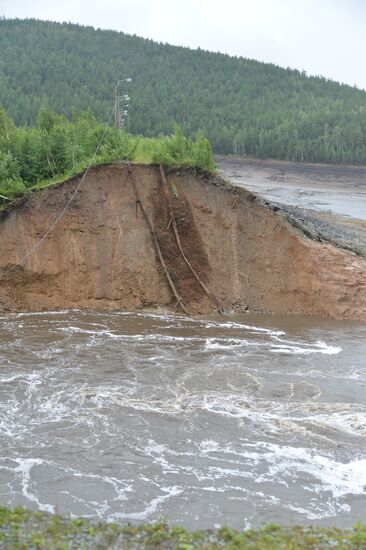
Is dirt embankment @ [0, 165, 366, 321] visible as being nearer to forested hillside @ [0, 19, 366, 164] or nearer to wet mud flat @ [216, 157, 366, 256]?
wet mud flat @ [216, 157, 366, 256]

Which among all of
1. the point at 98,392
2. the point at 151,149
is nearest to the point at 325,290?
the point at 151,149

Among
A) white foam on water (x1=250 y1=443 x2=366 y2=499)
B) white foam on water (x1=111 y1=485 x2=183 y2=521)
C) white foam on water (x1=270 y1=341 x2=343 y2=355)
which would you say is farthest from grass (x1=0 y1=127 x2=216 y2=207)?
white foam on water (x1=111 y1=485 x2=183 y2=521)

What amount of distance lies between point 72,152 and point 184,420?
12578 millimetres

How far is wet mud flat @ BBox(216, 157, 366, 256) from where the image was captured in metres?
43.6

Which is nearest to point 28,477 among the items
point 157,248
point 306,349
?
point 306,349

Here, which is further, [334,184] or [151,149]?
[334,184]

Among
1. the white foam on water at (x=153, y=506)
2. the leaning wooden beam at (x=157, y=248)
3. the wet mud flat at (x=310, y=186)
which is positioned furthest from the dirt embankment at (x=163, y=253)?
the wet mud flat at (x=310, y=186)

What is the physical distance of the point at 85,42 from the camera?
4195 inches

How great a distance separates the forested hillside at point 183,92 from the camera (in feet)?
278

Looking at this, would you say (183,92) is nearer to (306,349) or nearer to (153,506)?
(306,349)

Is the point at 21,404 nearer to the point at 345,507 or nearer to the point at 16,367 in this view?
the point at 16,367

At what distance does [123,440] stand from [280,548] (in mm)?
4664

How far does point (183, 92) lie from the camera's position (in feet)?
325

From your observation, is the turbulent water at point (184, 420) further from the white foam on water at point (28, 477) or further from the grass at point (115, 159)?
the grass at point (115, 159)
